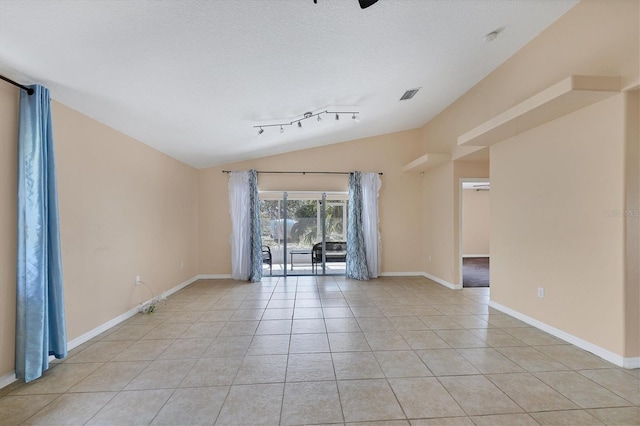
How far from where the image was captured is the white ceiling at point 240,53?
1850 millimetres

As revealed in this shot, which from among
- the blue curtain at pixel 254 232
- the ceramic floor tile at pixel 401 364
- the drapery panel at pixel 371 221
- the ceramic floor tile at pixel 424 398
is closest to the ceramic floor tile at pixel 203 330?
the ceramic floor tile at pixel 401 364

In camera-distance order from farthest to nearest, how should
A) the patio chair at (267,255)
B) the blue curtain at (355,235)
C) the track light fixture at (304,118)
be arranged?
1. the patio chair at (267,255)
2. the blue curtain at (355,235)
3. the track light fixture at (304,118)

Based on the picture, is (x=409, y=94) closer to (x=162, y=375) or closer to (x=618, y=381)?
(x=618, y=381)

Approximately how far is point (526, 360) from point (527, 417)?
3.01 feet

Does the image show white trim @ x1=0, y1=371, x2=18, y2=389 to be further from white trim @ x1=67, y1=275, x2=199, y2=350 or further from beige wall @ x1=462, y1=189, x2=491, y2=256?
beige wall @ x1=462, y1=189, x2=491, y2=256

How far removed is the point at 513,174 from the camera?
3.69 metres

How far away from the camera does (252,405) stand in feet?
6.51

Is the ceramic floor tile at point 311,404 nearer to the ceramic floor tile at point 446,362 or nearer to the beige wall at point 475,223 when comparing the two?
the ceramic floor tile at point 446,362

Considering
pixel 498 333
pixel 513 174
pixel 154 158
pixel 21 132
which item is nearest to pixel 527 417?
pixel 498 333

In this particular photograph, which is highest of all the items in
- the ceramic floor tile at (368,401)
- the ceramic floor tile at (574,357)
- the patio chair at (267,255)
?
the patio chair at (267,255)

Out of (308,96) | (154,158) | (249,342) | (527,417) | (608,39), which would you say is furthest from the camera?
(154,158)

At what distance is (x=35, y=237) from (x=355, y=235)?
4960 millimetres

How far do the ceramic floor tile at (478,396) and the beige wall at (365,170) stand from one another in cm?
404

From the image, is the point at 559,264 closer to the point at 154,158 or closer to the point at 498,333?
the point at 498,333
